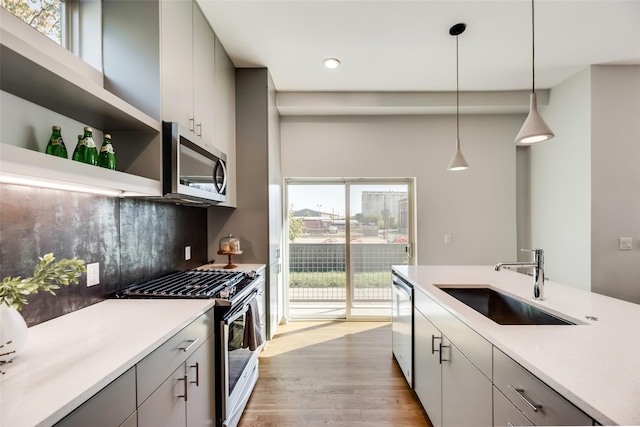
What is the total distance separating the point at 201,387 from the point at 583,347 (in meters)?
1.58

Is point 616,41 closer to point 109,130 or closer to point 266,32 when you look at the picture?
point 266,32

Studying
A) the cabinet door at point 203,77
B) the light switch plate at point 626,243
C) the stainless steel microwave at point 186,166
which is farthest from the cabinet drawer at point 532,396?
the light switch plate at point 626,243

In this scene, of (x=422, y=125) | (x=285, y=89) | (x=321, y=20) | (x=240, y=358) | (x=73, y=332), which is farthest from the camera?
(x=422, y=125)

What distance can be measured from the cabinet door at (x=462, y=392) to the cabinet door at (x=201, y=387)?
1.23 metres

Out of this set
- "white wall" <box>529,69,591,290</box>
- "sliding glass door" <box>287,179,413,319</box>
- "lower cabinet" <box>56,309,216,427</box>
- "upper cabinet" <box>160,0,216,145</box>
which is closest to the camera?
"lower cabinet" <box>56,309,216,427</box>

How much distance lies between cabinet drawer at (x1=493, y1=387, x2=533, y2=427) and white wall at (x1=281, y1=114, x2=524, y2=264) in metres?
2.80

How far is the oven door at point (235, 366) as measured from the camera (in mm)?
1612

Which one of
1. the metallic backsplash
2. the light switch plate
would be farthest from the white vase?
the light switch plate

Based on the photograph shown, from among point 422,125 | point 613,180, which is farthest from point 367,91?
point 613,180

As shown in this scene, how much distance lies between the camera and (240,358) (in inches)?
73.9

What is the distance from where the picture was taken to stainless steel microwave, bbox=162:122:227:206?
1566 millimetres

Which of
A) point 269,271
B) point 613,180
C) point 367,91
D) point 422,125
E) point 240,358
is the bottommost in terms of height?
point 240,358

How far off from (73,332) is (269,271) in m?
1.81

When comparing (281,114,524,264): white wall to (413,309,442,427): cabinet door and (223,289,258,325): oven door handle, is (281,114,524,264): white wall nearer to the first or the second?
(413,309,442,427): cabinet door
